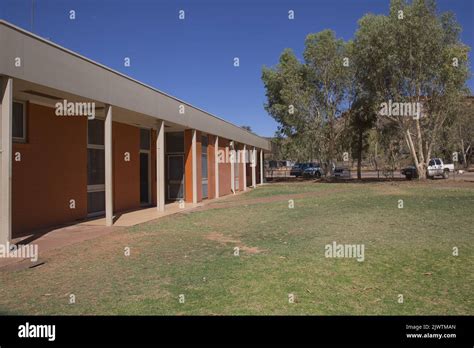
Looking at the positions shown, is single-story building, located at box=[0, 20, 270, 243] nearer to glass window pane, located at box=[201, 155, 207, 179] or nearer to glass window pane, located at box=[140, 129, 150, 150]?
glass window pane, located at box=[140, 129, 150, 150]

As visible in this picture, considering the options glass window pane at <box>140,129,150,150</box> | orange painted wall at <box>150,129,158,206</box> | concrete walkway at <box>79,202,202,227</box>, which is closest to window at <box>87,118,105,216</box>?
concrete walkway at <box>79,202,202,227</box>

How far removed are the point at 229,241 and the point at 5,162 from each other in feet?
15.8

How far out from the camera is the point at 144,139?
→ 55.9 feet

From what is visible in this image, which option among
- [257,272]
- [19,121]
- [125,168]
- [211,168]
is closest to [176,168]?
[211,168]

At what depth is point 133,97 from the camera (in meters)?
12.3

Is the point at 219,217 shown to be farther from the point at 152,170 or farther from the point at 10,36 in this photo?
the point at 10,36

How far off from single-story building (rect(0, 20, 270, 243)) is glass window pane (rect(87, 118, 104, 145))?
3 centimetres

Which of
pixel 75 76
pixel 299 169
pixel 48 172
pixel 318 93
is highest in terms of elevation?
pixel 318 93

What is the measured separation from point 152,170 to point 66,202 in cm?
615

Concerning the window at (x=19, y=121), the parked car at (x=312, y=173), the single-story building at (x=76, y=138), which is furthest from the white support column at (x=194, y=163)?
the parked car at (x=312, y=173)

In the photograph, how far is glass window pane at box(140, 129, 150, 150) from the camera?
16.8 metres

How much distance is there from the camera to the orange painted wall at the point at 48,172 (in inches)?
391

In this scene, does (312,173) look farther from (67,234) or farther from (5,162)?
(5,162)

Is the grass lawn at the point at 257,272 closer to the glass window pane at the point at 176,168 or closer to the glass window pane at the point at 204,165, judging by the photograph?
the glass window pane at the point at 176,168
